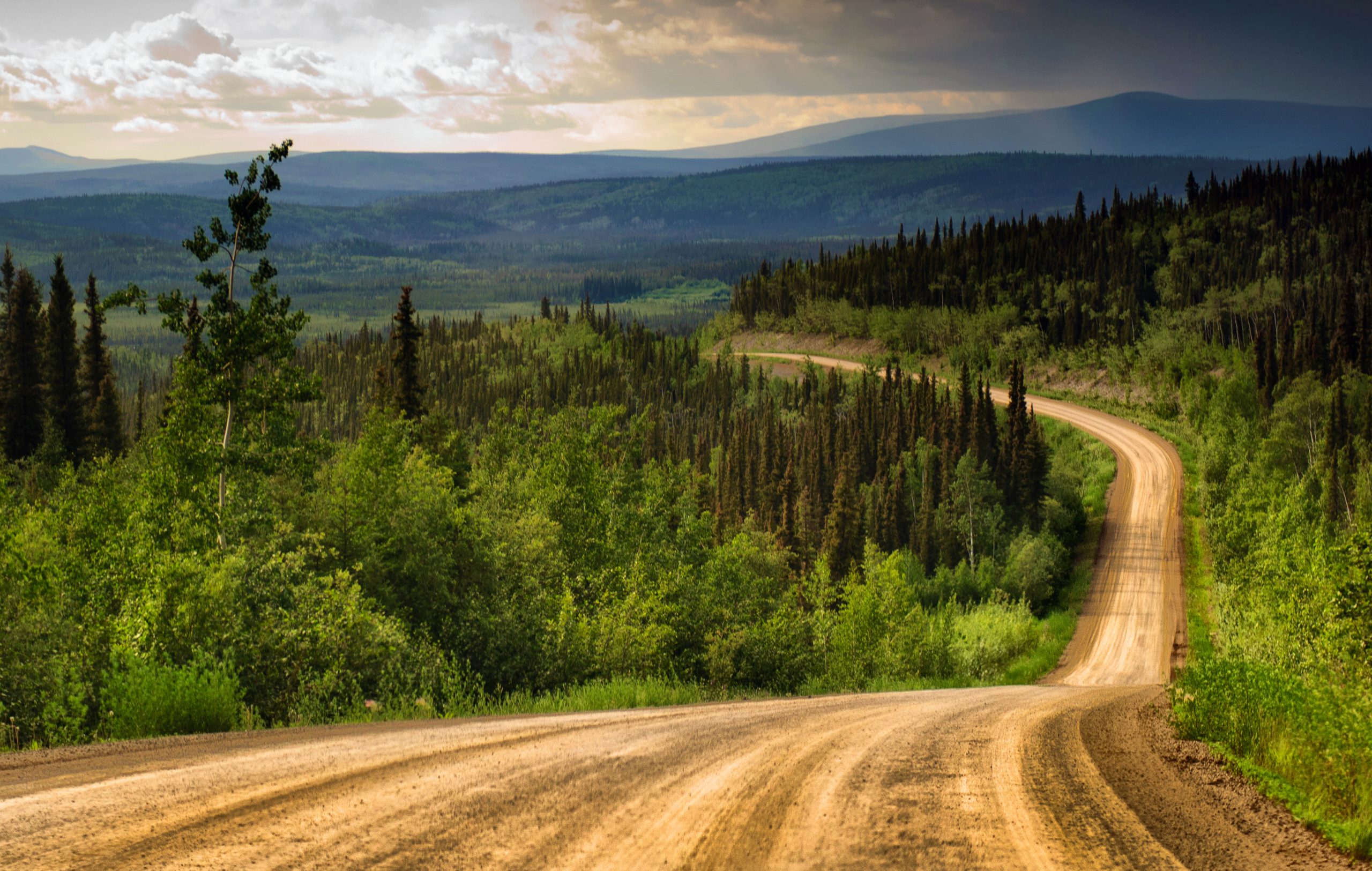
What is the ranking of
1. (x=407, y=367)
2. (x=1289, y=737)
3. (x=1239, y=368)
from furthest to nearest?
1. (x=1239, y=368)
2. (x=407, y=367)
3. (x=1289, y=737)

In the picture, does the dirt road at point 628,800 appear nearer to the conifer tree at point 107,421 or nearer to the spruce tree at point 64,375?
the conifer tree at point 107,421

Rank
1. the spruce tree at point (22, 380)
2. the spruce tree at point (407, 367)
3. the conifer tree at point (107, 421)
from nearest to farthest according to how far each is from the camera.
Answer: the spruce tree at point (407, 367)
the spruce tree at point (22, 380)
the conifer tree at point (107, 421)

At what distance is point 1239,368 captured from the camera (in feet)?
370

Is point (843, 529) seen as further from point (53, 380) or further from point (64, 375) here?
point (53, 380)

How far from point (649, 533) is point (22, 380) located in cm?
7441

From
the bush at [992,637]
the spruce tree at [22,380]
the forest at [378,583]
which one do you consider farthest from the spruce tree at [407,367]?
the spruce tree at [22,380]

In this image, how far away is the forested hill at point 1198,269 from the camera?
125 metres

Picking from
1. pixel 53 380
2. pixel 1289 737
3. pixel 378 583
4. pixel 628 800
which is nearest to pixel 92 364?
pixel 53 380

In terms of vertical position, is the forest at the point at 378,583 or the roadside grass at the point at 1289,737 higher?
the roadside grass at the point at 1289,737

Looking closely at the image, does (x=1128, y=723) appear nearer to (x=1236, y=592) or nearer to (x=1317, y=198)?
(x=1236, y=592)

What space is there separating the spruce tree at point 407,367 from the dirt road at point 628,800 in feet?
149

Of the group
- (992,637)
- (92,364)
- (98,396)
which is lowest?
(992,637)

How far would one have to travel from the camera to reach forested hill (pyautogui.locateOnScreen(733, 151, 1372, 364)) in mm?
124812

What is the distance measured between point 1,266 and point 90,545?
84958 millimetres
